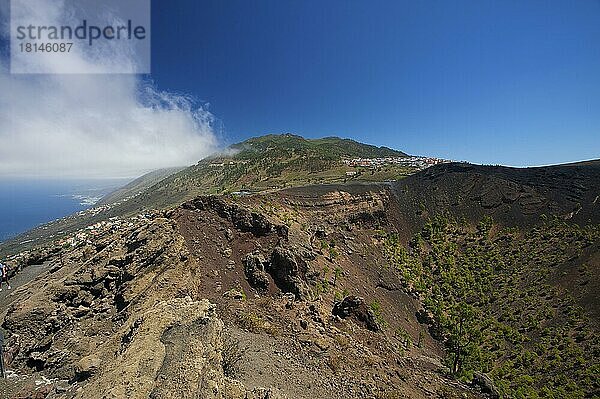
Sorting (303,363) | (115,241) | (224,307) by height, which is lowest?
(303,363)

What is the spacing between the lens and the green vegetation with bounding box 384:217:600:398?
71.2 ft

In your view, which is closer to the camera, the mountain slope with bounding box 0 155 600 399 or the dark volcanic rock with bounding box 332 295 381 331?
the mountain slope with bounding box 0 155 600 399

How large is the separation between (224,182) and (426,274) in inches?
2617

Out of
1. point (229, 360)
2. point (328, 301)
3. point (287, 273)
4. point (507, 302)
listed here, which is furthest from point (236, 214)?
point (507, 302)

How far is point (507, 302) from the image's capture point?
29.6 meters

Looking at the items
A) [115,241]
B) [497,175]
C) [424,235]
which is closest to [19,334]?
[115,241]

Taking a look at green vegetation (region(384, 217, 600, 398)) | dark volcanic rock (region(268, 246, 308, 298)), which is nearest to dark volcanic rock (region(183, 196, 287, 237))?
dark volcanic rock (region(268, 246, 308, 298))

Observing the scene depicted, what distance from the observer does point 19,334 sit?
1440cm

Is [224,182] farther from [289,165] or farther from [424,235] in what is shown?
[424,235]

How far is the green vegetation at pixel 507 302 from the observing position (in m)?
21.7

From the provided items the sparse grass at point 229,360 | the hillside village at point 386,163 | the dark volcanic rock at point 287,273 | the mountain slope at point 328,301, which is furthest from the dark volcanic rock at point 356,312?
the hillside village at point 386,163

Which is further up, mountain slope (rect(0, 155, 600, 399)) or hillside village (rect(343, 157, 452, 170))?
hillside village (rect(343, 157, 452, 170))

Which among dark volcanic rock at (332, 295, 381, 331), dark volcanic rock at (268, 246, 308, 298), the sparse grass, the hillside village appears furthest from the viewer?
the hillside village

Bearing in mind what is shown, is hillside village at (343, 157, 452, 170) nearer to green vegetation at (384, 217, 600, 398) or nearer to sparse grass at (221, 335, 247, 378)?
green vegetation at (384, 217, 600, 398)
